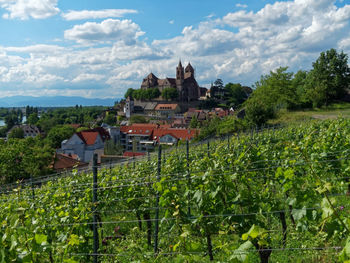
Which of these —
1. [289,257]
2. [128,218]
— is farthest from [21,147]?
[289,257]

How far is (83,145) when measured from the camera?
181ft

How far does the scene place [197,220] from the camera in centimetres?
291

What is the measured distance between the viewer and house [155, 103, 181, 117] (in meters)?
91.4

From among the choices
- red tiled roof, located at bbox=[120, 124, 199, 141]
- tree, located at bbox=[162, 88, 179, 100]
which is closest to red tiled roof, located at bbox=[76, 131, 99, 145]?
red tiled roof, located at bbox=[120, 124, 199, 141]

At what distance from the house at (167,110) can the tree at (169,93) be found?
6.11 metres

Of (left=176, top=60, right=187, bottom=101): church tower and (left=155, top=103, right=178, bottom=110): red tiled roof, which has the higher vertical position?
(left=176, top=60, right=187, bottom=101): church tower

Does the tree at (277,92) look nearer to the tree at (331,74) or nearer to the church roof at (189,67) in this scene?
the tree at (331,74)

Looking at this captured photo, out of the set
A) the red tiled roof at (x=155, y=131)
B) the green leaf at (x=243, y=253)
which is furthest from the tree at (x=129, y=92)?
the green leaf at (x=243, y=253)

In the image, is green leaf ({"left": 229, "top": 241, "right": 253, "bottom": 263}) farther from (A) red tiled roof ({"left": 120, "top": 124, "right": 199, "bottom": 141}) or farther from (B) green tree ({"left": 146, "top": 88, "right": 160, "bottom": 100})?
(B) green tree ({"left": 146, "top": 88, "right": 160, "bottom": 100})

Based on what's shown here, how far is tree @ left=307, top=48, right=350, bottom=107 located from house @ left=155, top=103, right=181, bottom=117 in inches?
2277

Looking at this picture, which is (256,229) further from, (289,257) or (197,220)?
(289,257)

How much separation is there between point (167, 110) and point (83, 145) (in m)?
40.9

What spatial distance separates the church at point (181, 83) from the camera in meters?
105

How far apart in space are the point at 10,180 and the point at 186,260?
28450mm
